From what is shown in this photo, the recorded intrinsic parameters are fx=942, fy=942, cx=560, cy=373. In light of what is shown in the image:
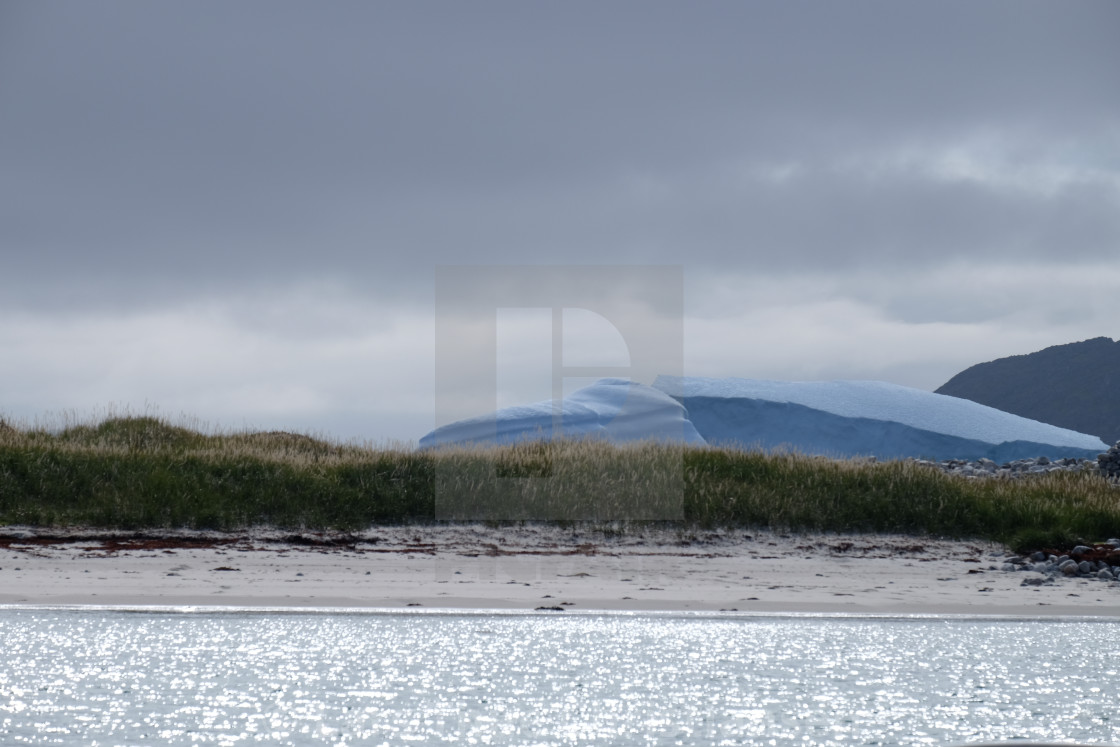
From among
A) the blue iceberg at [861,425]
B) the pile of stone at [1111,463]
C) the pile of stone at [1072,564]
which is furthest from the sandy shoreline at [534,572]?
the blue iceberg at [861,425]

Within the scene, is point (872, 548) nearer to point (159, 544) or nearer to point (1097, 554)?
point (1097, 554)

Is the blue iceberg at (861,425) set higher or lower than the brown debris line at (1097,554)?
higher

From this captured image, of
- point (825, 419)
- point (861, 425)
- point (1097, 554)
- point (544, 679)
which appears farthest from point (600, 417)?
point (544, 679)

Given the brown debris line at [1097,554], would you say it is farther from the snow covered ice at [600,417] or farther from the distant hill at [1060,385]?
the distant hill at [1060,385]

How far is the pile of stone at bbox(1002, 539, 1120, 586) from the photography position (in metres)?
7.92

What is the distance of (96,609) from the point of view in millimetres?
5867

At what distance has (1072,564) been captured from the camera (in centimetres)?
A: 812

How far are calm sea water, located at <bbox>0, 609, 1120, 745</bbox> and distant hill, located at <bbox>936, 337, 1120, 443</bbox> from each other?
53.6m

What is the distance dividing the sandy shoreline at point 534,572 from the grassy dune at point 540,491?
0.35m

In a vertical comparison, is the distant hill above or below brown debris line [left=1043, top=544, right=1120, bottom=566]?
above

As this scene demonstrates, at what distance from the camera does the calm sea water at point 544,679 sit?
3621 mm

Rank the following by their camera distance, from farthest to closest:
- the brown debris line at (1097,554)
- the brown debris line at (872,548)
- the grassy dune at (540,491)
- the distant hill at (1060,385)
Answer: the distant hill at (1060,385) < the grassy dune at (540,491) < the brown debris line at (872,548) < the brown debris line at (1097,554)

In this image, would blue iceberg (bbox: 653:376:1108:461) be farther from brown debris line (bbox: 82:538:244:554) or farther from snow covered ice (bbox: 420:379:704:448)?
brown debris line (bbox: 82:538:244:554)

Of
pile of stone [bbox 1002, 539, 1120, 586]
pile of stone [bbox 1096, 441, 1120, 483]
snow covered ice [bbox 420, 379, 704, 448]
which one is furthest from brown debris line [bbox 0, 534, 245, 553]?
pile of stone [bbox 1096, 441, 1120, 483]
